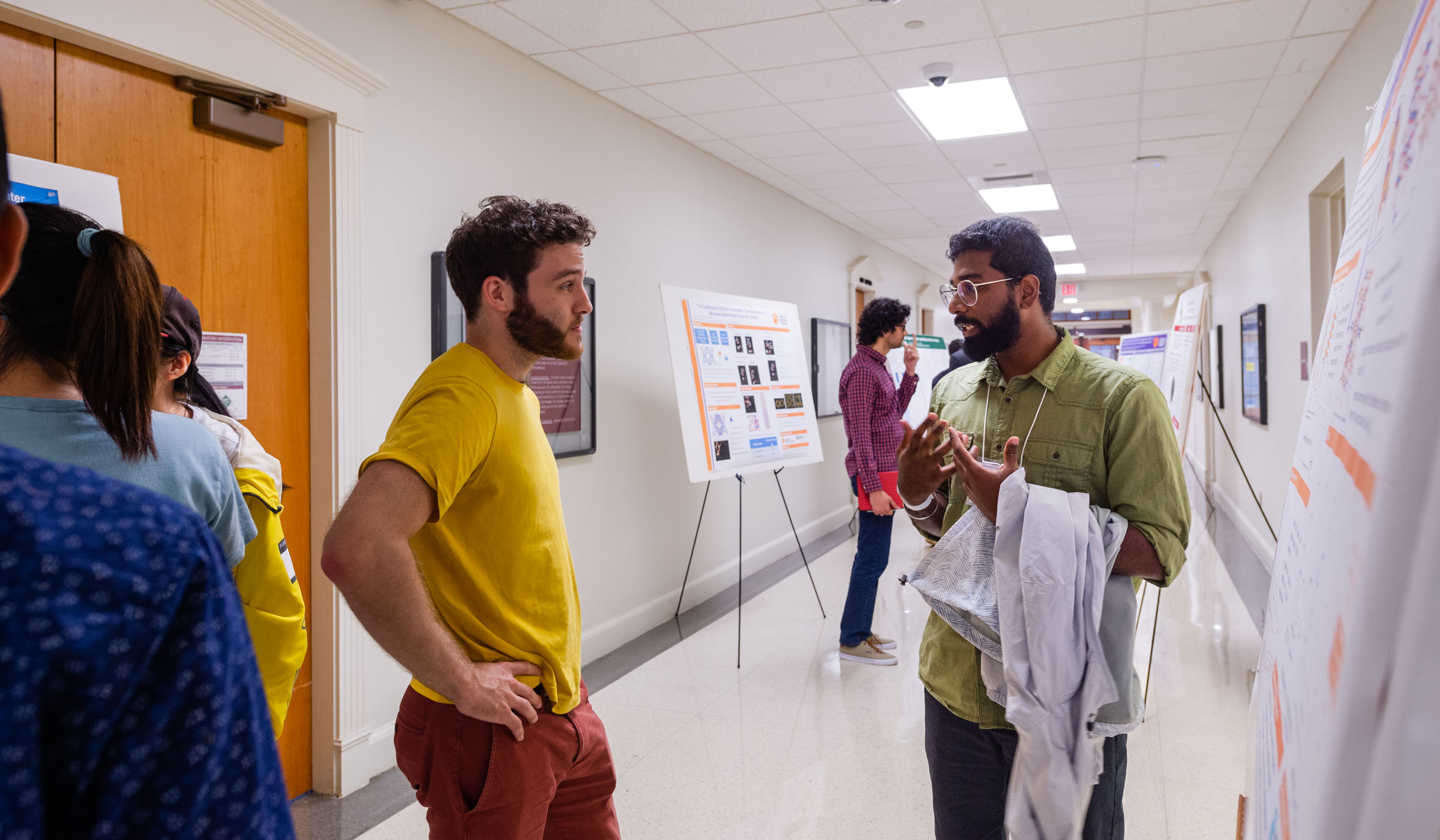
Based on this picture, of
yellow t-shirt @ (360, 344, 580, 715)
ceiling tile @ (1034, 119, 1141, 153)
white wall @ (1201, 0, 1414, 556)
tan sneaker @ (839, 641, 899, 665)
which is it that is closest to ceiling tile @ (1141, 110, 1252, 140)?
ceiling tile @ (1034, 119, 1141, 153)

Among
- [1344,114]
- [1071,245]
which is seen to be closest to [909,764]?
[1344,114]

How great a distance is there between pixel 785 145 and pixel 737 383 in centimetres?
180

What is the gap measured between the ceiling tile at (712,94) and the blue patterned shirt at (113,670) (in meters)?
4.12

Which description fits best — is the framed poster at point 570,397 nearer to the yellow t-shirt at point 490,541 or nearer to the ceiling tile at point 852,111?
the ceiling tile at point 852,111

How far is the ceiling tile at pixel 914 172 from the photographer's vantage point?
5.96m

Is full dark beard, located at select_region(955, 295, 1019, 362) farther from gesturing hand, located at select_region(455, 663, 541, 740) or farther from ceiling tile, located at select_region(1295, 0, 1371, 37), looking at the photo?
ceiling tile, located at select_region(1295, 0, 1371, 37)

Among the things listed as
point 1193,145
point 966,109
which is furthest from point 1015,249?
point 1193,145

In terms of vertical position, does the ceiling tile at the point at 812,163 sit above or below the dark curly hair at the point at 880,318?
above

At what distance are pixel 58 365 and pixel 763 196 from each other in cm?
551

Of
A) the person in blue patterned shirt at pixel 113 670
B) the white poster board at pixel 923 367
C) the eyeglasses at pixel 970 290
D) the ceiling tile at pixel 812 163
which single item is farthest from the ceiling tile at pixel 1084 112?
the person in blue patterned shirt at pixel 113 670

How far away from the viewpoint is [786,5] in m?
3.34

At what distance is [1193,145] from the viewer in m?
5.58

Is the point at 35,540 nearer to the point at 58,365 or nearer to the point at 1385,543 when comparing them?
the point at 1385,543

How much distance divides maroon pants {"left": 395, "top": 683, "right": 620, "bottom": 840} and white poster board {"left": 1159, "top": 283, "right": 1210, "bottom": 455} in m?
4.22
